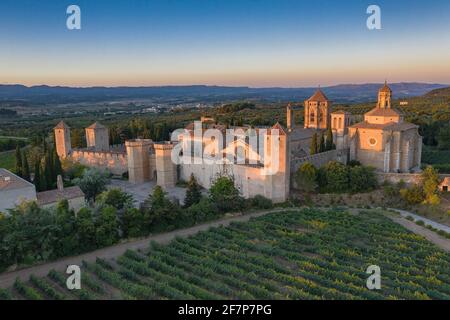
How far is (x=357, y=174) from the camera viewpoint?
2781 cm

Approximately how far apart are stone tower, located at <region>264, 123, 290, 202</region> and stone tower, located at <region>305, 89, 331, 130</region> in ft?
55.5

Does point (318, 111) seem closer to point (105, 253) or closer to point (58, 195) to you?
point (58, 195)

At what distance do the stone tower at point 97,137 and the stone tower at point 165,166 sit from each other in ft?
37.6

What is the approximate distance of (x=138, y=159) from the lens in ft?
109

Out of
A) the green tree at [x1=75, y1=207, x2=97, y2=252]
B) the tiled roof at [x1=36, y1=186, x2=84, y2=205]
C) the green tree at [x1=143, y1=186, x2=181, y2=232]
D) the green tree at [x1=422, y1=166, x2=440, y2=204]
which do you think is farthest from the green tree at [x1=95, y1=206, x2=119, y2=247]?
the green tree at [x1=422, y1=166, x2=440, y2=204]

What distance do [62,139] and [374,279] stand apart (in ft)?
109

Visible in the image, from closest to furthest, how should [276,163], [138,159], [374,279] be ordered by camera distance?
[374,279]
[276,163]
[138,159]

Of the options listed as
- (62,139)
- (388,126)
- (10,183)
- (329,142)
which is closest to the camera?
(10,183)

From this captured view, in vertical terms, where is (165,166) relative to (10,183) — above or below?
below

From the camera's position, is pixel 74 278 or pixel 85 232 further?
pixel 85 232

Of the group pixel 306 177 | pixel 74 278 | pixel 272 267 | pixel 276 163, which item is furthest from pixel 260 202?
pixel 74 278

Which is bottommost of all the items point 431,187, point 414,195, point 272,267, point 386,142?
point 272,267

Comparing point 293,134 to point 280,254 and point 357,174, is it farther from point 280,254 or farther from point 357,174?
point 280,254
